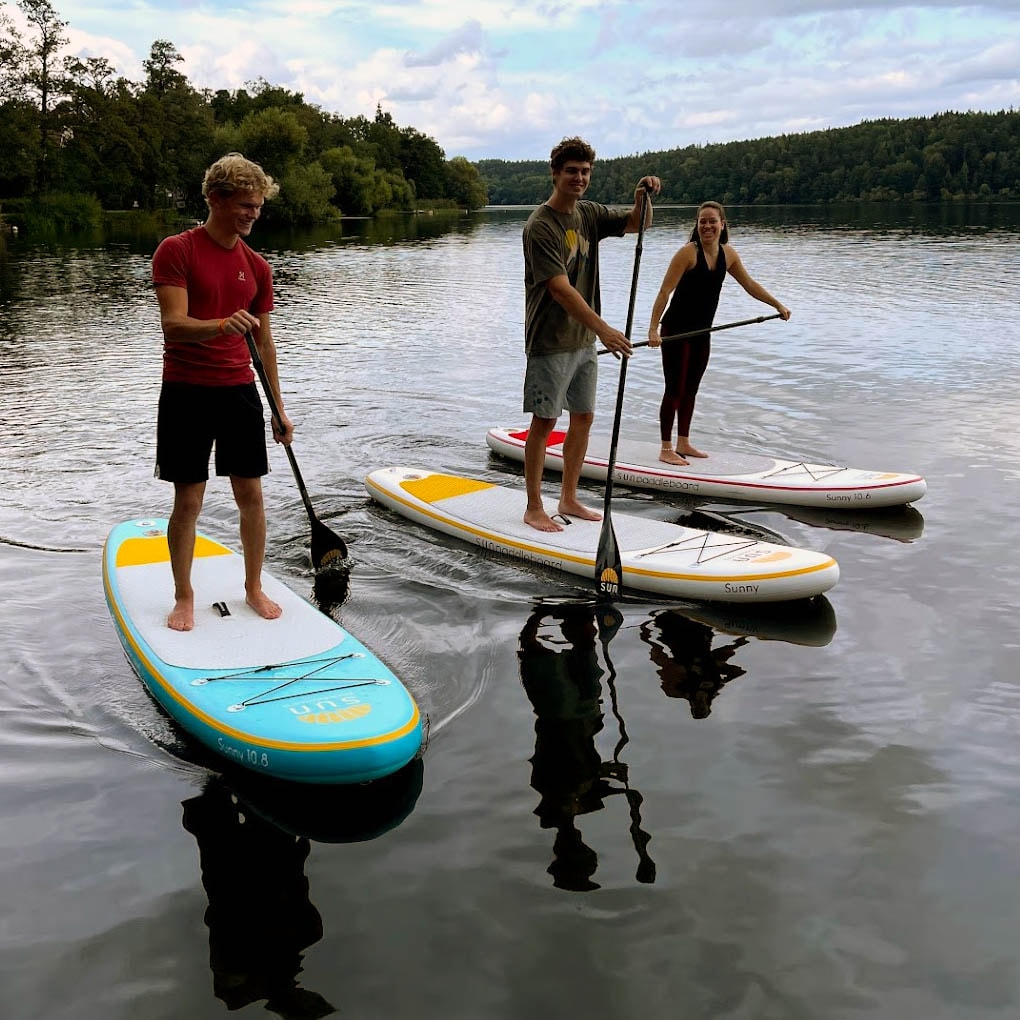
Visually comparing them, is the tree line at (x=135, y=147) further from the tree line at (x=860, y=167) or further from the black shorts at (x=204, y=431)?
the black shorts at (x=204, y=431)

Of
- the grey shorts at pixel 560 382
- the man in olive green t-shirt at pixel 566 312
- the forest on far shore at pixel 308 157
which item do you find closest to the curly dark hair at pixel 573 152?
the man in olive green t-shirt at pixel 566 312

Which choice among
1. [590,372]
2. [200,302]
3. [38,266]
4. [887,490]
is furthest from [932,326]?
[38,266]

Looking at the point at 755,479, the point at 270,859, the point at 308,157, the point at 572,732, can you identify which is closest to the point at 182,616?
the point at 270,859

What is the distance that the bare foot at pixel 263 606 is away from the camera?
17.1 ft

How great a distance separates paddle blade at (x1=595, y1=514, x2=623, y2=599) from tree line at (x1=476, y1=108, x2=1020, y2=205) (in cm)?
10282

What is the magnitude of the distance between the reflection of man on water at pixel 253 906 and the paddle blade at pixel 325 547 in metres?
2.50

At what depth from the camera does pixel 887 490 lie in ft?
25.9

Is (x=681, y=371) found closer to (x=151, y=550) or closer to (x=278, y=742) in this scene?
(x=151, y=550)

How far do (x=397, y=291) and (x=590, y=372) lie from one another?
21.1 metres

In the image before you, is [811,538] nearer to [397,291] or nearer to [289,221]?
[397,291]

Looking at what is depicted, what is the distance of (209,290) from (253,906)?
282cm

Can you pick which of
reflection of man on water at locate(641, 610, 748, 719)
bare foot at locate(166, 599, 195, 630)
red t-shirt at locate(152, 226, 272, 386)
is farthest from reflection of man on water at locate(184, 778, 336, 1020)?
reflection of man on water at locate(641, 610, 748, 719)

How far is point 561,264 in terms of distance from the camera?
20.7 ft

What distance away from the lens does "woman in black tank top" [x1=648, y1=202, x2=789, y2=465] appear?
322 inches
